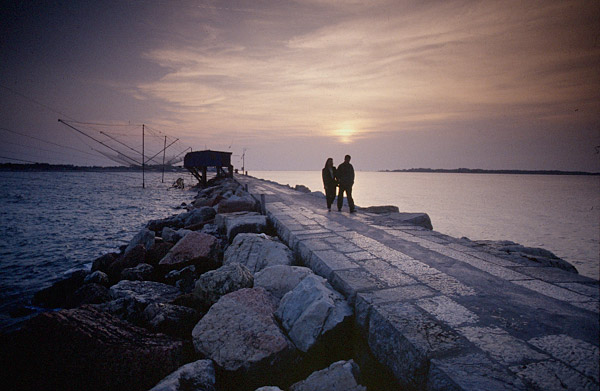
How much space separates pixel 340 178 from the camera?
24.4 ft

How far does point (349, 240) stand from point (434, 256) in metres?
1.27

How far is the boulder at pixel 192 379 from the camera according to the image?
173 centimetres

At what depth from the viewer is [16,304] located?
16.4ft

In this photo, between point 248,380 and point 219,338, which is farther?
point 219,338

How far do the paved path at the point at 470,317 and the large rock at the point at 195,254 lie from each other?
2.20 m

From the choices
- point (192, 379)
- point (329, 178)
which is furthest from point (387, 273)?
point (329, 178)

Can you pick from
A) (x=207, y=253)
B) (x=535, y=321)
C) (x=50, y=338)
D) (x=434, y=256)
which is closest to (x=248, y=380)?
(x=50, y=338)

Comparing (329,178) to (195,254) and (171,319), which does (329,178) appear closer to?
(195,254)

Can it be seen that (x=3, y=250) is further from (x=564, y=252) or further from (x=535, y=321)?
(x=564, y=252)

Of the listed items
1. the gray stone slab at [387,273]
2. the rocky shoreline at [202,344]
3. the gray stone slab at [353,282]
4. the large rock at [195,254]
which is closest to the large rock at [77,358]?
the rocky shoreline at [202,344]

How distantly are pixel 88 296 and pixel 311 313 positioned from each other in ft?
13.2

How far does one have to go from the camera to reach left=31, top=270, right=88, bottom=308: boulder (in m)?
4.90

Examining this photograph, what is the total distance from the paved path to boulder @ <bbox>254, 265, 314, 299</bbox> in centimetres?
30

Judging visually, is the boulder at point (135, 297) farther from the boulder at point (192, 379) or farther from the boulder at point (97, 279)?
the boulder at point (97, 279)
